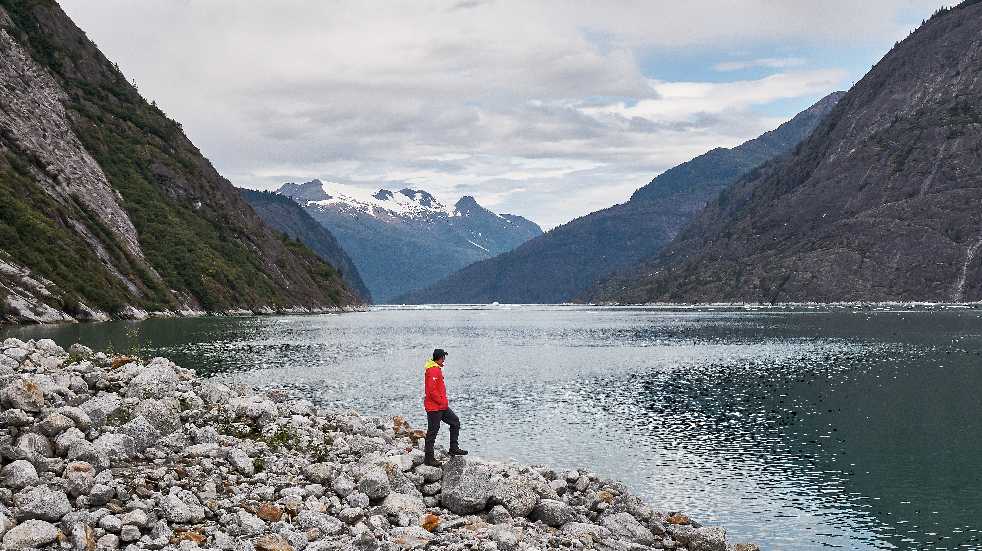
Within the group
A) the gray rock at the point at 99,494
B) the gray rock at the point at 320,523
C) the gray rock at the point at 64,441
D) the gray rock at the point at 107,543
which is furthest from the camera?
the gray rock at the point at 64,441

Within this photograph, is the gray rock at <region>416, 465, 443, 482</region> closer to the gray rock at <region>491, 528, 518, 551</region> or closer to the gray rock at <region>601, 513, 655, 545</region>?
the gray rock at <region>491, 528, 518, 551</region>

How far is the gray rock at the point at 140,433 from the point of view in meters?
26.1

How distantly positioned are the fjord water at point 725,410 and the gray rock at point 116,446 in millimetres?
21843

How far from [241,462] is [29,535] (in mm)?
7327

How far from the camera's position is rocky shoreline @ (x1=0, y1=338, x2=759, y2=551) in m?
21.8

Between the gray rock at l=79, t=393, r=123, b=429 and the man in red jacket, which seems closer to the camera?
the gray rock at l=79, t=393, r=123, b=429

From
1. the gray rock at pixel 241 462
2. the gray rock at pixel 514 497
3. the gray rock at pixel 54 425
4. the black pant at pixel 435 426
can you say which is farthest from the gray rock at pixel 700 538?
the gray rock at pixel 54 425

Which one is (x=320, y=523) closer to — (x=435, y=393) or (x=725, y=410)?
(x=435, y=393)

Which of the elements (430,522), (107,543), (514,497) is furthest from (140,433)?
(514,497)

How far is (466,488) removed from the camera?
27422mm

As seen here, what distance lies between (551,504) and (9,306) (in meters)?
117

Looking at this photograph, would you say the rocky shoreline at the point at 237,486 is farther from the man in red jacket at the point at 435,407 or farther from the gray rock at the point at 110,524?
the man in red jacket at the point at 435,407

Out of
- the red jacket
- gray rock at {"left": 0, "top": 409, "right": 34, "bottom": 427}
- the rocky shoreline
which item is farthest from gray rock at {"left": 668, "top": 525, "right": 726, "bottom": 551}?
gray rock at {"left": 0, "top": 409, "right": 34, "bottom": 427}

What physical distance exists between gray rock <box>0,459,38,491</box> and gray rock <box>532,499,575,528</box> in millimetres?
15088
